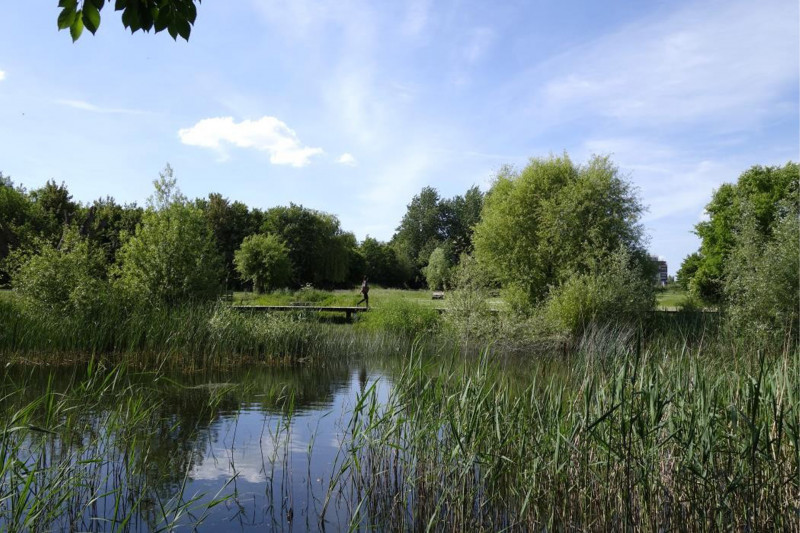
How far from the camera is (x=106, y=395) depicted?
9.75 meters

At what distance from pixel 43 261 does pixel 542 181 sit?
65.3 feet

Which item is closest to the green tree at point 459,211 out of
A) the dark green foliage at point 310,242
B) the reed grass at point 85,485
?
the dark green foliage at point 310,242

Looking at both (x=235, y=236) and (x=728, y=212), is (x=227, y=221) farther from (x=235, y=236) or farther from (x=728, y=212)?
(x=728, y=212)

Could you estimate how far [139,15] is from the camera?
136 inches

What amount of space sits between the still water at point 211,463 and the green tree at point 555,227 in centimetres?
1451

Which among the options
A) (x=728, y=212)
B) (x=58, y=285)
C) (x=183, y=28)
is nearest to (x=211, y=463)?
(x=183, y=28)

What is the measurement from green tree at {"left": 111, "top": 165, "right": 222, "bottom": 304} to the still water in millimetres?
Answer: 5947

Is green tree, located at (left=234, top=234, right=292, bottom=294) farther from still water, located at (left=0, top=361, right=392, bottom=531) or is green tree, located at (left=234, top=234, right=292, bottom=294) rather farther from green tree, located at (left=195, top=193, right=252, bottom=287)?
still water, located at (left=0, top=361, right=392, bottom=531)

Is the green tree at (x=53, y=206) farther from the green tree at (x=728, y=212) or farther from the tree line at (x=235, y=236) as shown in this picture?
the green tree at (x=728, y=212)

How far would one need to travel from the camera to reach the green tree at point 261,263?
124 feet

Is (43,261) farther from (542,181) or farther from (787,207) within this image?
→ (787,207)

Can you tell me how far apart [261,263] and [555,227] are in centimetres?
2016

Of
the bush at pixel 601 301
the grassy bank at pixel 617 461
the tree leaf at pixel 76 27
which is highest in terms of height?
the tree leaf at pixel 76 27

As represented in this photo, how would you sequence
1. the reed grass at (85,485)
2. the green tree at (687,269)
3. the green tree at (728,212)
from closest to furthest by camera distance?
1. the reed grass at (85,485)
2. the green tree at (728,212)
3. the green tree at (687,269)
